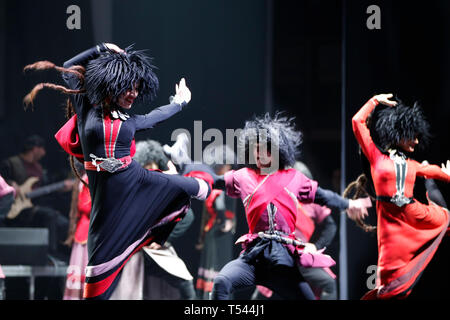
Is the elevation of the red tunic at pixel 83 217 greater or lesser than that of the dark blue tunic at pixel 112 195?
lesser

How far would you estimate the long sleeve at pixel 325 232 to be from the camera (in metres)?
5.25

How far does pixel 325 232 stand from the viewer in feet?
17.4

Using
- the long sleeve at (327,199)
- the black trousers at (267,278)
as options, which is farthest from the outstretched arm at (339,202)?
the black trousers at (267,278)

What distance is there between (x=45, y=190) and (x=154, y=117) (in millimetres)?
1692

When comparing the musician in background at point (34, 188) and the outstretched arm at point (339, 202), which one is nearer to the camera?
the outstretched arm at point (339, 202)

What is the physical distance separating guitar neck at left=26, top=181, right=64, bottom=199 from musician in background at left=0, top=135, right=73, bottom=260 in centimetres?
4

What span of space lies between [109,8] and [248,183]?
2.07 meters

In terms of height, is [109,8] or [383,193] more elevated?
[109,8]

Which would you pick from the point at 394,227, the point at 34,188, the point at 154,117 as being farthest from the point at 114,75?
the point at 394,227

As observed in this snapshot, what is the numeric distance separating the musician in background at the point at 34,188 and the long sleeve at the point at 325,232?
85.3 inches

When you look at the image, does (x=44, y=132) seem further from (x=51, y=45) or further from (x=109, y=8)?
(x=109, y=8)

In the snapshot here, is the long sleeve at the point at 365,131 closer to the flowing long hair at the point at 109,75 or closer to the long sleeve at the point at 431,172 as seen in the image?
the long sleeve at the point at 431,172

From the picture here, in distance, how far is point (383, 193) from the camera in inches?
176
